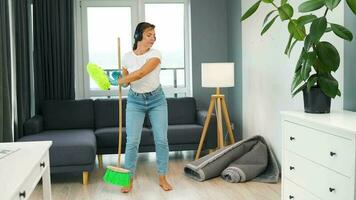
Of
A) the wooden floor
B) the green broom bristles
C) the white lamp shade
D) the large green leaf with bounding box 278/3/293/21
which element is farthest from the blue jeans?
the large green leaf with bounding box 278/3/293/21

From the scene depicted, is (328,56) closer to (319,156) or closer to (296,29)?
(296,29)

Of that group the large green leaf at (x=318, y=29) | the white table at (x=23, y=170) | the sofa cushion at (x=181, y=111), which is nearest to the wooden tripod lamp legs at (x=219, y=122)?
→ the sofa cushion at (x=181, y=111)

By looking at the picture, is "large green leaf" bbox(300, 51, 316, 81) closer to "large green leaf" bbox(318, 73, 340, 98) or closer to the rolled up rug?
"large green leaf" bbox(318, 73, 340, 98)

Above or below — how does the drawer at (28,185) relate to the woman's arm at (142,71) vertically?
below

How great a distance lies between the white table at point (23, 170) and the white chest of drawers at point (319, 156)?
1439mm

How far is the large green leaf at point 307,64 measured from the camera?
2479 millimetres

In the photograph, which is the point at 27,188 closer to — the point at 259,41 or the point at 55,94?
the point at 259,41

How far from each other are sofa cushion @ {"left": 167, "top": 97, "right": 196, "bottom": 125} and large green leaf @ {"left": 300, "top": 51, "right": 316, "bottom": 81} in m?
2.85

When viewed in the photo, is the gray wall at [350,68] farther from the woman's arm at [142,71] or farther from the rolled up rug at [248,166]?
the woman's arm at [142,71]

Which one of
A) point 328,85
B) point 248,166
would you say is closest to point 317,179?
point 328,85

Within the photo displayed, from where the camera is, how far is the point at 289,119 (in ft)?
8.60

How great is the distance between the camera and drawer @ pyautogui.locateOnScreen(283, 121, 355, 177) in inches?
78.6

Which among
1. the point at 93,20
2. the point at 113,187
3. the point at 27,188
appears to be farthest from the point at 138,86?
the point at 93,20

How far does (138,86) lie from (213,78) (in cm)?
117
